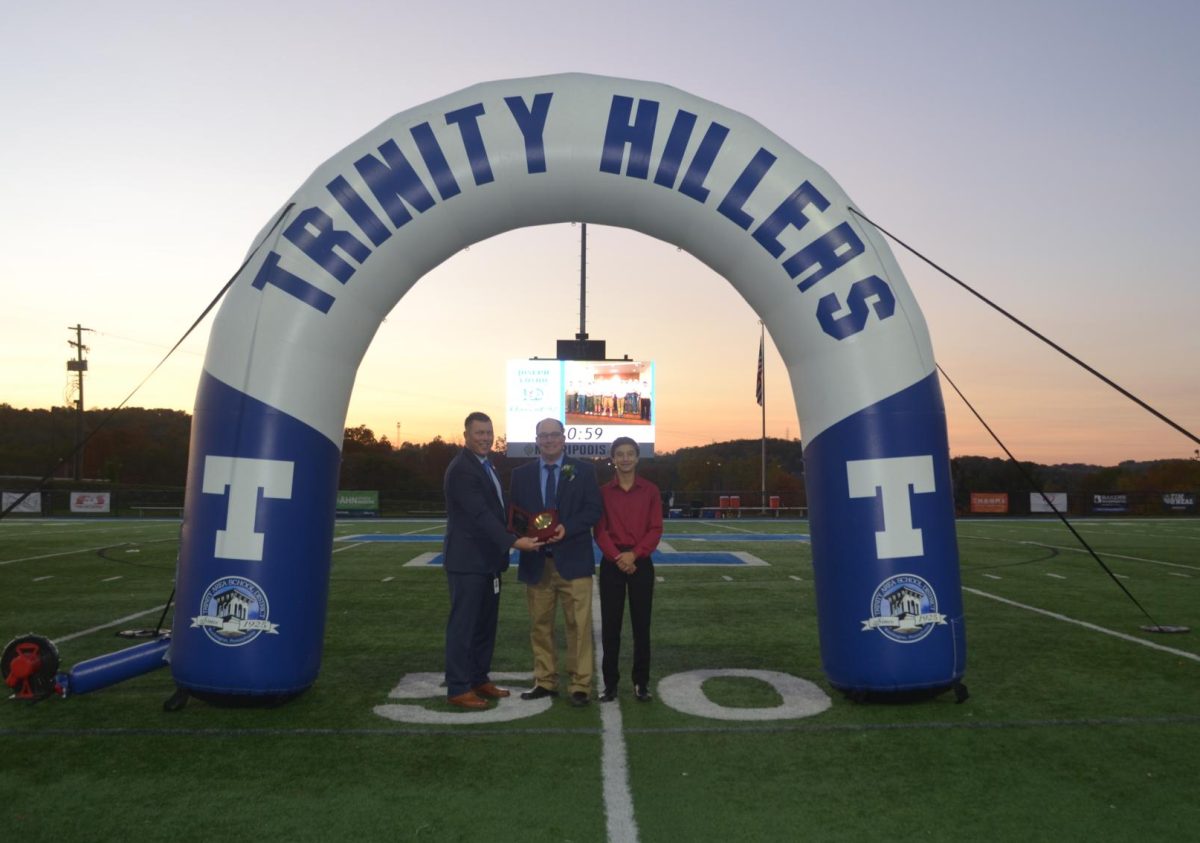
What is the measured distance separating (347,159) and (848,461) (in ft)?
11.7

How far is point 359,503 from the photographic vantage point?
1335 inches

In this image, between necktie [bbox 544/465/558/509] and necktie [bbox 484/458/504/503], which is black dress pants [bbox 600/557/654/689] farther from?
necktie [bbox 484/458/504/503]

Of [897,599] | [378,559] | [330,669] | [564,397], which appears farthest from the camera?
[564,397]

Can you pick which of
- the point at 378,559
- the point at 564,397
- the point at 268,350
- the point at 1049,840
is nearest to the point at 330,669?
the point at 268,350

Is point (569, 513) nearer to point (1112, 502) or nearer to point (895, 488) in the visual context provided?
point (895, 488)

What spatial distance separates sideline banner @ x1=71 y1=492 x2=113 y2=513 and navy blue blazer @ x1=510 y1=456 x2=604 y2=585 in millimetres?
32338

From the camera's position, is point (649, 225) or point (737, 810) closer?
point (737, 810)

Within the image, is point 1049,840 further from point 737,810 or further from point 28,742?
point 28,742

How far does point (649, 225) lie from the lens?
219 inches

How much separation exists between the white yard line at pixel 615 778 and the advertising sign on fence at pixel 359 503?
30.3 metres

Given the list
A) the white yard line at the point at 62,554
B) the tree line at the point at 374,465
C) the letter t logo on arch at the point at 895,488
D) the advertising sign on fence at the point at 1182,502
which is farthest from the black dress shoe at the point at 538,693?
the tree line at the point at 374,465

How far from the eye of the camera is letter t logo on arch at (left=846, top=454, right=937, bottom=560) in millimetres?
4898

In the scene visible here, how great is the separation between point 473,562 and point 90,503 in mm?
33097

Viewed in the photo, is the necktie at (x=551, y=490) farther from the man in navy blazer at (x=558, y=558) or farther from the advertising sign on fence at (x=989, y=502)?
the advertising sign on fence at (x=989, y=502)
